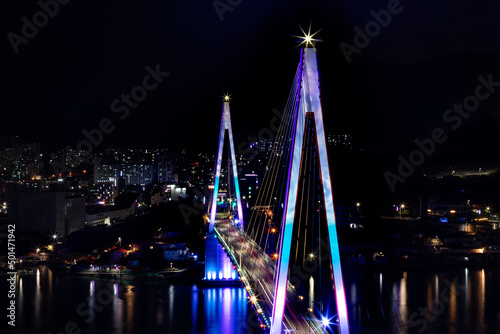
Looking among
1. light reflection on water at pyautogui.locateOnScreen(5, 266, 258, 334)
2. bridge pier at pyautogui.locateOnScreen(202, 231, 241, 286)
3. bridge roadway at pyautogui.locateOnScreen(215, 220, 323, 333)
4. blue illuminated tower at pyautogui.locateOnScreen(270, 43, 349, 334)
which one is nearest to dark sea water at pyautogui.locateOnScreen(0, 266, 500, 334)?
light reflection on water at pyautogui.locateOnScreen(5, 266, 258, 334)

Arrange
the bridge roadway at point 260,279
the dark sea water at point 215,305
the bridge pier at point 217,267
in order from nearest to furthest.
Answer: the bridge roadway at point 260,279 < the dark sea water at point 215,305 < the bridge pier at point 217,267

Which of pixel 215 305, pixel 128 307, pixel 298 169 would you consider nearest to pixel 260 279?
pixel 215 305

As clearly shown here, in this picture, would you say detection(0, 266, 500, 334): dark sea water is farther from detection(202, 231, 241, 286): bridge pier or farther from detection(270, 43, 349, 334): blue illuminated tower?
detection(270, 43, 349, 334): blue illuminated tower

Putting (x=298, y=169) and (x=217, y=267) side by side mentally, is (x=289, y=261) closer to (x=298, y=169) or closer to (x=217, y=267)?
(x=298, y=169)

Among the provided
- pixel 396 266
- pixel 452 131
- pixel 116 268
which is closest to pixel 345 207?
pixel 396 266

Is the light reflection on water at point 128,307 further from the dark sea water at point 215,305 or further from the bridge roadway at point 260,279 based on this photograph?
the bridge roadway at point 260,279

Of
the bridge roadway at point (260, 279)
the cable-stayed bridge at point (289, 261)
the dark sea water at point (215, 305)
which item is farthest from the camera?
the dark sea water at point (215, 305)

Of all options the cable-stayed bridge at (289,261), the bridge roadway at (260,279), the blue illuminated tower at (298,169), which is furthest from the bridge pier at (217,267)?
the blue illuminated tower at (298,169)
